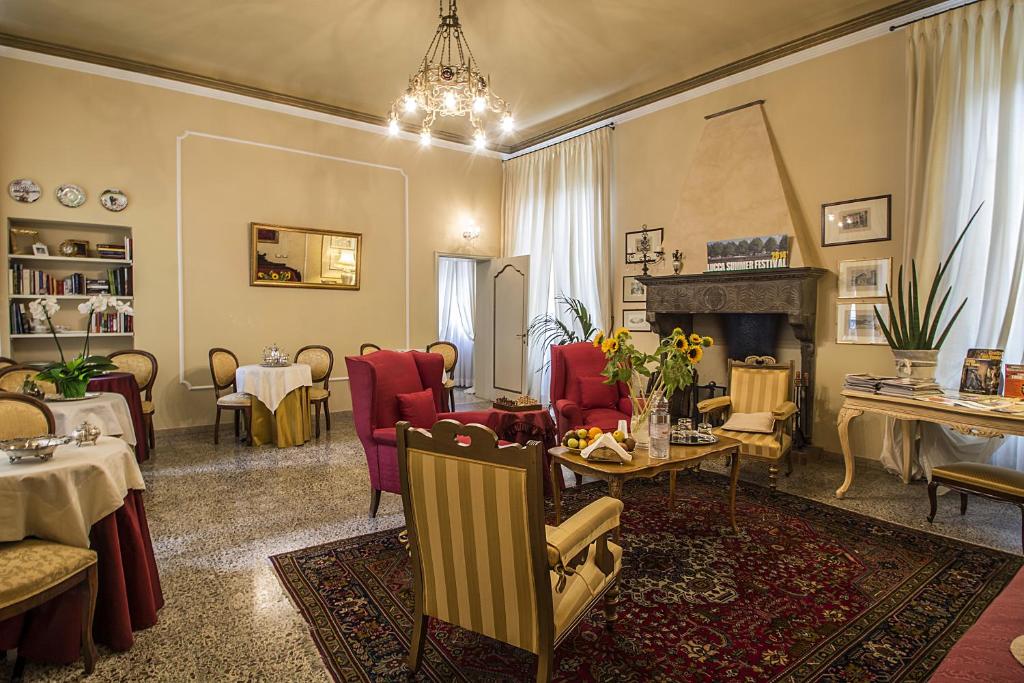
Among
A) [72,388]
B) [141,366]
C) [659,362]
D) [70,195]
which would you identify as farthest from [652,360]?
[70,195]

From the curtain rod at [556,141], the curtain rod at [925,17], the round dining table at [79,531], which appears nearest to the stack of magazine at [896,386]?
the curtain rod at [925,17]

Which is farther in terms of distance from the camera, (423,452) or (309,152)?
(309,152)

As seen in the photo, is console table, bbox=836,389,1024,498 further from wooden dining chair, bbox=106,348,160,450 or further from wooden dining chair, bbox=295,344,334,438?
wooden dining chair, bbox=106,348,160,450

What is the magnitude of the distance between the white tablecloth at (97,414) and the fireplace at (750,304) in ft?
15.0

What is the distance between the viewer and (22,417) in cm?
247

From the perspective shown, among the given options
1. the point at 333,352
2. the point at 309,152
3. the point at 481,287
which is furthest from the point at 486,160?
the point at 333,352

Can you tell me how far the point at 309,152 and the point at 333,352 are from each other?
2.36 m

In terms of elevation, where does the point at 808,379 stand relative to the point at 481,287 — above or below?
below

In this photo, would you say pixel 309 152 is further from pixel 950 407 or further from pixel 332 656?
pixel 950 407

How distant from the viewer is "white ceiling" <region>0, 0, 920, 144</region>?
4.49 m

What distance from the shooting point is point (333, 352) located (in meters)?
6.66

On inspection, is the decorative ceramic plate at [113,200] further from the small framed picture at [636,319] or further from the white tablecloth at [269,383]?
the small framed picture at [636,319]

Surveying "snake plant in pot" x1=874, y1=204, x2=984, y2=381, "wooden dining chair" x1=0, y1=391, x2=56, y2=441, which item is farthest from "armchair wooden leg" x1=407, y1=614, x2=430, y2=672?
"snake plant in pot" x1=874, y1=204, x2=984, y2=381

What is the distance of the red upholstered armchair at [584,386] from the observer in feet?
14.8
